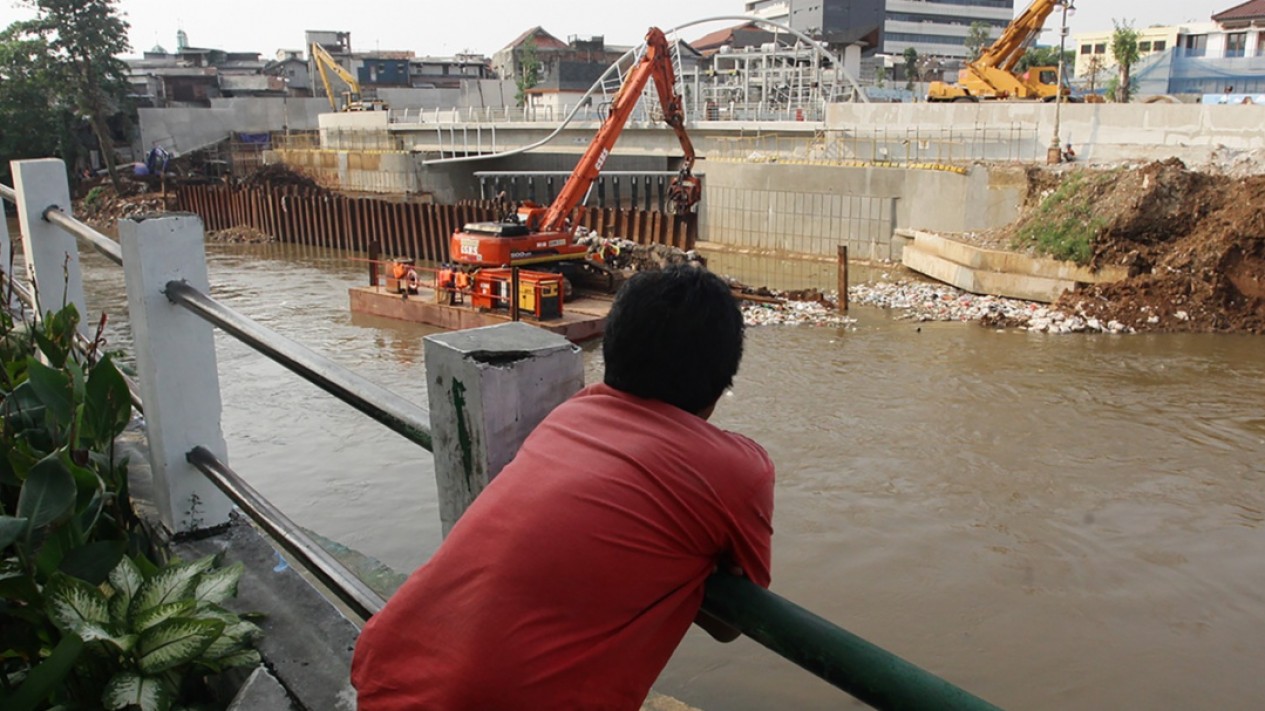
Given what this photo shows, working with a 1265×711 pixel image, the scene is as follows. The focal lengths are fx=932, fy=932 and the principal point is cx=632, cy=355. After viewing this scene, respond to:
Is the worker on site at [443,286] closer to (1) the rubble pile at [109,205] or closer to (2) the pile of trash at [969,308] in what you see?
(2) the pile of trash at [969,308]

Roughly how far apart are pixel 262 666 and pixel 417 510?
6.66 metres

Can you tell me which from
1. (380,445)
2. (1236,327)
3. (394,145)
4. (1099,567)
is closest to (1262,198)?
(1236,327)

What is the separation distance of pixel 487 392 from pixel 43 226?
9.81ft

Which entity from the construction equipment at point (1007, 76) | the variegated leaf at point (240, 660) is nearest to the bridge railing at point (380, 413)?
the variegated leaf at point (240, 660)

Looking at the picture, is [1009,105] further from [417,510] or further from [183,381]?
[183,381]

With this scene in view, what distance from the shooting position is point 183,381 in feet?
8.10

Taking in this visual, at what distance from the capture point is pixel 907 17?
320 ft

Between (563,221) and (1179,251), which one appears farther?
(563,221)

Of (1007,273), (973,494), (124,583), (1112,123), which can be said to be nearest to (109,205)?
(1007,273)

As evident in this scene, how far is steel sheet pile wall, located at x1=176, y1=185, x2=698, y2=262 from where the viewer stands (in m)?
24.4

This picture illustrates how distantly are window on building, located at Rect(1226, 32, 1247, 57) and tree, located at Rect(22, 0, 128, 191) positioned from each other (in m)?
59.0

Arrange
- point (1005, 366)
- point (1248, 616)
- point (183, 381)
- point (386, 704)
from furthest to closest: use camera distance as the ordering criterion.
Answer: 1. point (1005, 366)
2. point (1248, 616)
3. point (183, 381)
4. point (386, 704)

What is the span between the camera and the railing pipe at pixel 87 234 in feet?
8.76

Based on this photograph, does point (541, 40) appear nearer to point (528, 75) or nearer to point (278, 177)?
point (528, 75)
